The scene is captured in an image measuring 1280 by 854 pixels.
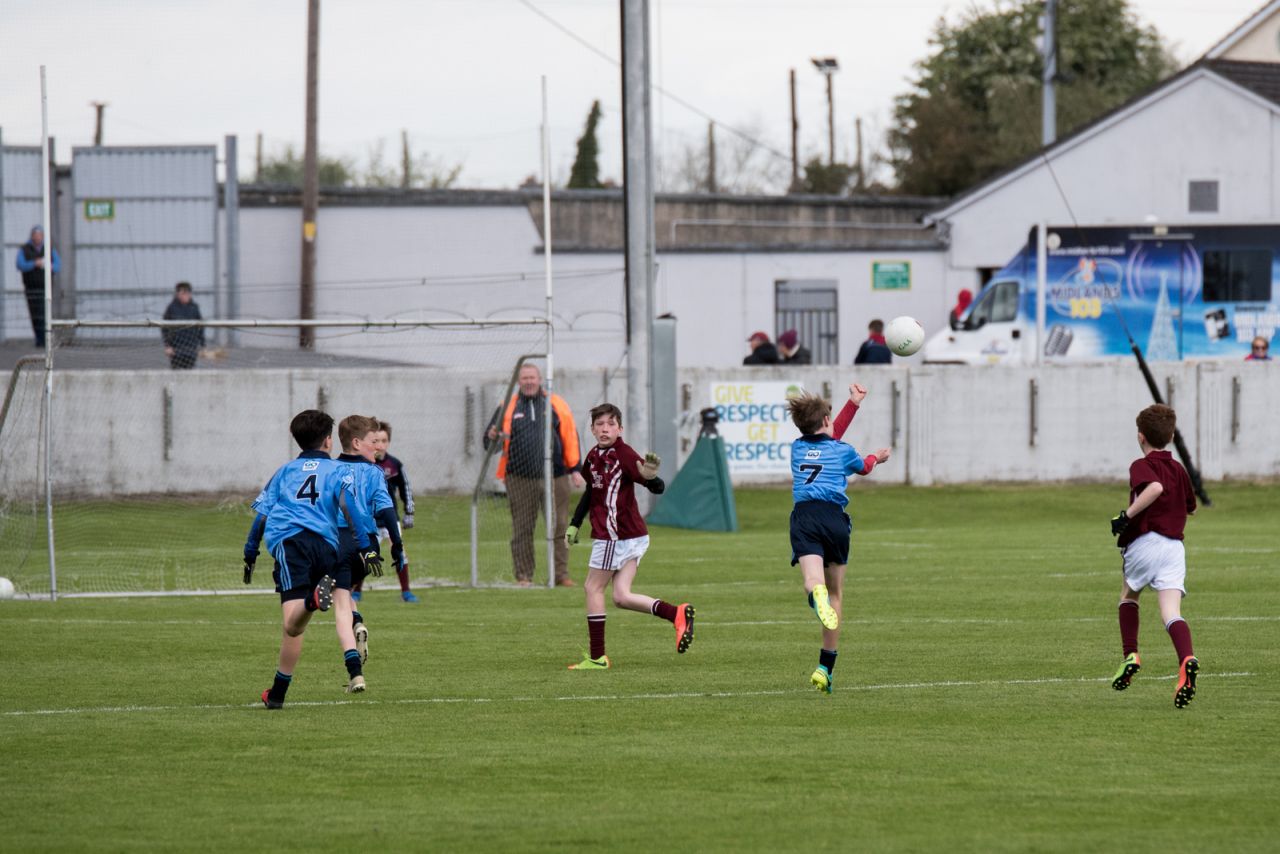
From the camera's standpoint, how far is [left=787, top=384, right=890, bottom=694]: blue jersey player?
1092 centimetres

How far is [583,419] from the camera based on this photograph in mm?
27703

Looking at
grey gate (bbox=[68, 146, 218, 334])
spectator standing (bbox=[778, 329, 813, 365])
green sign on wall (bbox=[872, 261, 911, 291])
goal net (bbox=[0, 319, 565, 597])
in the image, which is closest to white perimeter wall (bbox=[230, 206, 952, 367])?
green sign on wall (bbox=[872, 261, 911, 291])

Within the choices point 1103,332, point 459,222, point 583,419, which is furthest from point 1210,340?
point 459,222

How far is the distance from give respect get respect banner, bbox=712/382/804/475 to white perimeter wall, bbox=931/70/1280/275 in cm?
1496

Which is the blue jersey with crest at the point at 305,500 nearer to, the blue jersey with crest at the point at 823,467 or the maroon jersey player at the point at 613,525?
the maroon jersey player at the point at 613,525

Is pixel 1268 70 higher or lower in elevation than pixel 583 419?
higher

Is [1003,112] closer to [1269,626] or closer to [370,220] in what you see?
[370,220]

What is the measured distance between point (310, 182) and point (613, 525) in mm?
28308

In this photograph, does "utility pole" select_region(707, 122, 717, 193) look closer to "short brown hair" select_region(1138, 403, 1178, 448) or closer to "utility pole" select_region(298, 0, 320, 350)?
"utility pole" select_region(298, 0, 320, 350)

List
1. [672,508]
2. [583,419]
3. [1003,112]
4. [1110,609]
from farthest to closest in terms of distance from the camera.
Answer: [1003,112] → [583,419] → [672,508] → [1110,609]

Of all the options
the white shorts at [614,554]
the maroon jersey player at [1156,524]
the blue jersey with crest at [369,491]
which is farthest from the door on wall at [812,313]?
the blue jersey with crest at [369,491]

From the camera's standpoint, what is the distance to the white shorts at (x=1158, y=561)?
34.4ft

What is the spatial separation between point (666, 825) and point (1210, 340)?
2793 centimetres

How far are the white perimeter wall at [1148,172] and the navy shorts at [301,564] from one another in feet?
108
